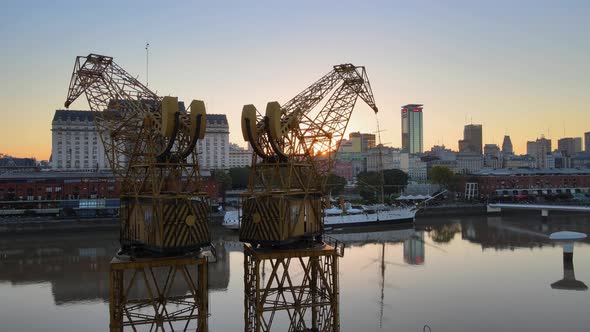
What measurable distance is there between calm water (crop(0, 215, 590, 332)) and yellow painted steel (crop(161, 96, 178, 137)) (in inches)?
377

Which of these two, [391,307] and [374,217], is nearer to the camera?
[391,307]

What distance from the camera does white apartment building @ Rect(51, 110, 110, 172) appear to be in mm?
94500

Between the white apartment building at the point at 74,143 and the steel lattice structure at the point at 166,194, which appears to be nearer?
the steel lattice structure at the point at 166,194

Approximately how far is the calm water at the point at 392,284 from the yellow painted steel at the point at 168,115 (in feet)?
31.4

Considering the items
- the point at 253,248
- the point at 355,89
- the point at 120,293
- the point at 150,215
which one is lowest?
the point at 120,293

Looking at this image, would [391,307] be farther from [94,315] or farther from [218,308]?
[94,315]

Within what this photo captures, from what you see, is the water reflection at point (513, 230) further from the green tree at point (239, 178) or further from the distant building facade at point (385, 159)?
the distant building facade at point (385, 159)

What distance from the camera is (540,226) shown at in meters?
54.7

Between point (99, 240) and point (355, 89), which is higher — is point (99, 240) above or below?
below

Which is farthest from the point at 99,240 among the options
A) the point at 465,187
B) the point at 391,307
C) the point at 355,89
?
the point at 465,187

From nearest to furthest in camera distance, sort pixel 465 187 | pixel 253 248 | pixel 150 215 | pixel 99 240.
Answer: pixel 150 215, pixel 253 248, pixel 99 240, pixel 465 187

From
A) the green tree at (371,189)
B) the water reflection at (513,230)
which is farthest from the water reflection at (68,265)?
the green tree at (371,189)

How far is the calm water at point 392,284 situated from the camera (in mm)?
20938

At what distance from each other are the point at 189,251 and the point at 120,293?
8.57 feet
